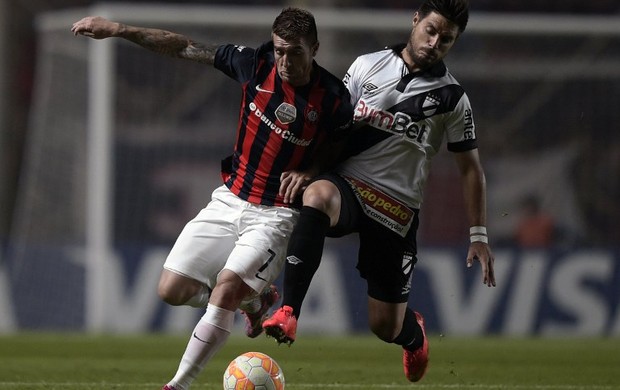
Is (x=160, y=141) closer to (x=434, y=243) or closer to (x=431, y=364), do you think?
(x=434, y=243)

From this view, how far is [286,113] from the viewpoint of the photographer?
6336 millimetres

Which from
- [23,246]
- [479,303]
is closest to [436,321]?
[479,303]

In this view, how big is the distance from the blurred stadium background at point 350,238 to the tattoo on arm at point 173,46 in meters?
6.78

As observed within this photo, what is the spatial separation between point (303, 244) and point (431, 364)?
3931 mm

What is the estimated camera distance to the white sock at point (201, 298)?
6.55m

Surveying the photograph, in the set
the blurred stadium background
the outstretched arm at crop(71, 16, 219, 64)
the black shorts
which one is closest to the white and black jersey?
the black shorts

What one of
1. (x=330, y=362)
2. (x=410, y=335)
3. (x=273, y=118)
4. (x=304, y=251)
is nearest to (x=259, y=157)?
(x=273, y=118)

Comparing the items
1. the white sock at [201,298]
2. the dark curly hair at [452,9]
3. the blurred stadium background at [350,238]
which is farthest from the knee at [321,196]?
the blurred stadium background at [350,238]

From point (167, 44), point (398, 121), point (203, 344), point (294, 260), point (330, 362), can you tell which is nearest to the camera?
point (203, 344)

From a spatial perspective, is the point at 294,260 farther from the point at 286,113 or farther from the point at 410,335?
the point at 410,335

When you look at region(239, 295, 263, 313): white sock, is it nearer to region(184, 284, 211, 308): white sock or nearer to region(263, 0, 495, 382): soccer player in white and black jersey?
region(184, 284, 211, 308): white sock

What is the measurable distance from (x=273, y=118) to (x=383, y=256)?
114 cm

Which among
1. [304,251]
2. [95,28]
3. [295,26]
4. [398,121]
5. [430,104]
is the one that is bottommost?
[304,251]

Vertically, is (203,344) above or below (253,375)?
above
